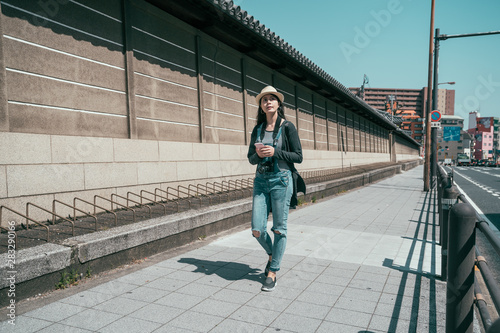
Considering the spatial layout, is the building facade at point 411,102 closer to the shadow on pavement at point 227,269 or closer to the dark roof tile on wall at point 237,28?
the dark roof tile on wall at point 237,28

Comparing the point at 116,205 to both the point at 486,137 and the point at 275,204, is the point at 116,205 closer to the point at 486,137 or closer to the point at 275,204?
the point at 275,204

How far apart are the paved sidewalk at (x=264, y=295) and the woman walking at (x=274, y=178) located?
1.54ft

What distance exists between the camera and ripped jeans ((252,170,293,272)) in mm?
3992

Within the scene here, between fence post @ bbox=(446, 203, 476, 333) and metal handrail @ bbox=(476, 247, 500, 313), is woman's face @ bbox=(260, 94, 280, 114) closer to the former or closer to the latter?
fence post @ bbox=(446, 203, 476, 333)

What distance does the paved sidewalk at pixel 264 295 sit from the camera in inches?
124

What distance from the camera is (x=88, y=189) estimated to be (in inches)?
229

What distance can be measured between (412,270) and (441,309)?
51.4 inches

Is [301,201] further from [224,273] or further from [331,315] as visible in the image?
[331,315]

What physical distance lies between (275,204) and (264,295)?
37.8 inches

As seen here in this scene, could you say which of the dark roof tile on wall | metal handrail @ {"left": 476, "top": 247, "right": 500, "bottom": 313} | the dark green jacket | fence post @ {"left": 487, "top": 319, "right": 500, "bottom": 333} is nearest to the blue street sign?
the dark roof tile on wall

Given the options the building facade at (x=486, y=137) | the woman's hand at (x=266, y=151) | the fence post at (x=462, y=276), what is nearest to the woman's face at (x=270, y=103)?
the woman's hand at (x=266, y=151)

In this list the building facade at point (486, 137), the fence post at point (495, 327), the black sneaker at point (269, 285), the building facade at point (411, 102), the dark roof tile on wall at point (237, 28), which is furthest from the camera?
the building facade at point (411, 102)

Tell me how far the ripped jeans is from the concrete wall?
3139 millimetres

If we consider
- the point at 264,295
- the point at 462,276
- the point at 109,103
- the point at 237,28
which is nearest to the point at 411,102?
the point at 237,28
